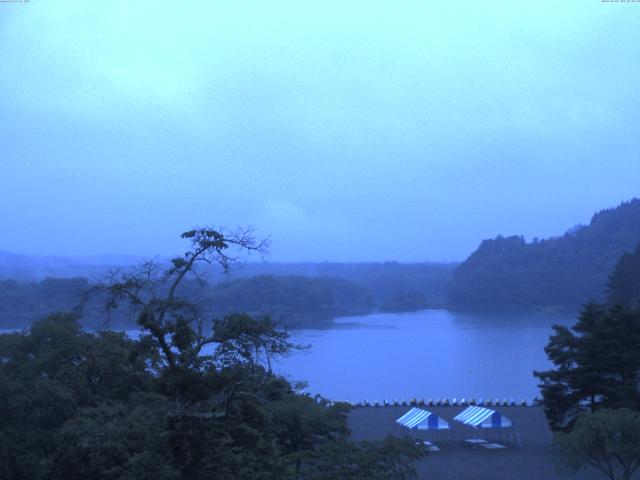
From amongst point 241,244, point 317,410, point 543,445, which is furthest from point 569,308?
point 241,244

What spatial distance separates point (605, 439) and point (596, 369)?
3057 mm

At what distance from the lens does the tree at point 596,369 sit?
11344mm

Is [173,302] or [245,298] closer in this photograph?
[173,302]

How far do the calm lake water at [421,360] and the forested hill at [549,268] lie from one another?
8709mm

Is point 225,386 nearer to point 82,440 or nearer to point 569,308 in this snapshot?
point 82,440

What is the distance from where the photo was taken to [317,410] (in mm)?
7762

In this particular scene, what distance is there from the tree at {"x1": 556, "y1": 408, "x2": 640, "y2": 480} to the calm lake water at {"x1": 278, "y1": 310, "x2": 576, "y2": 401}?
733 centimetres

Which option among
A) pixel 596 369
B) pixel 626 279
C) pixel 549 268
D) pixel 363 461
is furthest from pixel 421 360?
pixel 549 268

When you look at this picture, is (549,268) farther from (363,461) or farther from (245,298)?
(363,461)

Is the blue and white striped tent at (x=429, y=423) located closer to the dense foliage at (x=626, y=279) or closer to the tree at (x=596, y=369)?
the tree at (x=596, y=369)

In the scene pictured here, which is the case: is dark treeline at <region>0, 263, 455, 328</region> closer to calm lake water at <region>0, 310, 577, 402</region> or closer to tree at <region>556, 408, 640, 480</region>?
calm lake water at <region>0, 310, 577, 402</region>

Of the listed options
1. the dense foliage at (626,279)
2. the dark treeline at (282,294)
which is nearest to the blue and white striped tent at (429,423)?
the dark treeline at (282,294)

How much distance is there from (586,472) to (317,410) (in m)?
4.33

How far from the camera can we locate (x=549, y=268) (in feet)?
167
